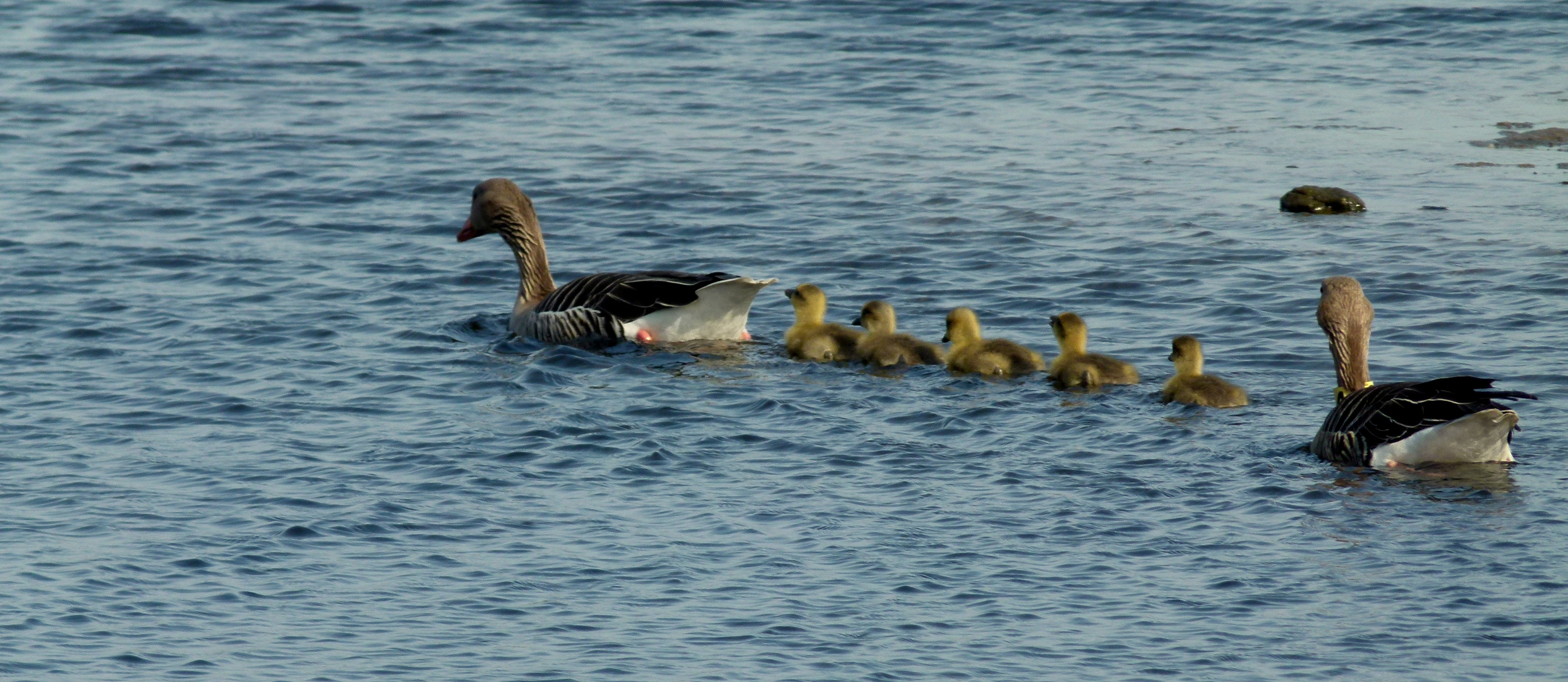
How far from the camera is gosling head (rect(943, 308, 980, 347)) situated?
1298cm

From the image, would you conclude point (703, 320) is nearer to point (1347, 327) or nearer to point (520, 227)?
point (520, 227)

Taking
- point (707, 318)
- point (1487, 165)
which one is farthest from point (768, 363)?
point (1487, 165)

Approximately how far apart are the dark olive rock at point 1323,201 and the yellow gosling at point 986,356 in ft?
18.8

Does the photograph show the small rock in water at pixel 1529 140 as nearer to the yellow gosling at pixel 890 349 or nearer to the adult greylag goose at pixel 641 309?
the yellow gosling at pixel 890 349

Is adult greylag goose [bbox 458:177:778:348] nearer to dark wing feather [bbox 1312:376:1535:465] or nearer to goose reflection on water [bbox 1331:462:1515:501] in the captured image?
dark wing feather [bbox 1312:376:1535:465]

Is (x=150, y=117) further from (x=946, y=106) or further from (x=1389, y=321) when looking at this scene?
(x=1389, y=321)

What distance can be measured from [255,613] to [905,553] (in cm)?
313

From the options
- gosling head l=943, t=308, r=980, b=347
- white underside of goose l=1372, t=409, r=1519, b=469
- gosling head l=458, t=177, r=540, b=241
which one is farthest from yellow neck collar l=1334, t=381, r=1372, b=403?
gosling head l=458, t=177, r=540, b=241

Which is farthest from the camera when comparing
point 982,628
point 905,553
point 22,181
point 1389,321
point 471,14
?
point 471,14

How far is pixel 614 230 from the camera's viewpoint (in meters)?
17.8

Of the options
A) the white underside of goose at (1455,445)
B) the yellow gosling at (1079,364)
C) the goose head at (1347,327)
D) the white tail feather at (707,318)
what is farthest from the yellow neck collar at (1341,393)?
the white tail feather at (707,318)

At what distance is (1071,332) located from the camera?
12.6 m

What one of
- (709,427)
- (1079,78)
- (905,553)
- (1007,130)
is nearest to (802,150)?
(1007,130)

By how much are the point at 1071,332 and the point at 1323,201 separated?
6014mm
